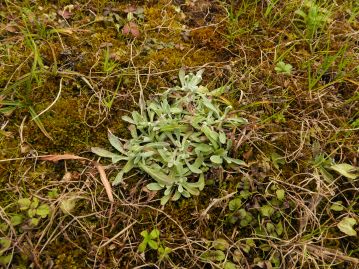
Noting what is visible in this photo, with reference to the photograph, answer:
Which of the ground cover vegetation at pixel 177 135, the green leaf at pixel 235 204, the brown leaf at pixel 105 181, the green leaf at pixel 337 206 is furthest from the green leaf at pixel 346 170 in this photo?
the brown leaf at pixel 105 181

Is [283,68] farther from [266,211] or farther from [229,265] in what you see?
[229,265]

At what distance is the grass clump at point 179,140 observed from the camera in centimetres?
197

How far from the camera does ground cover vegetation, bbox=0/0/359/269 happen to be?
6.05 feet

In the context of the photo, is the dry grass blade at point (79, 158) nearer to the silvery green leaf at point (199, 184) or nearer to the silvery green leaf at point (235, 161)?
the silvery green leaf at point (199, 184)

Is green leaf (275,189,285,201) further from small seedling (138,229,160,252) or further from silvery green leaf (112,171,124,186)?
silvery green leaf (112,171,124,186)

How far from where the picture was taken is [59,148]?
205cm

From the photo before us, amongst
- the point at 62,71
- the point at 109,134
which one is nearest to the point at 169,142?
the point at 109,134

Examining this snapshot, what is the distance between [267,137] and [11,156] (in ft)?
4.22

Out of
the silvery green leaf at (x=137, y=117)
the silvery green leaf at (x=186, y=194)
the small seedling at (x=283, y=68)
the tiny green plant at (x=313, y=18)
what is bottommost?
the silvery green leaf at (x=186, y=194)

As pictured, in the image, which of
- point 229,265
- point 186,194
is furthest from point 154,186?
point 229,265

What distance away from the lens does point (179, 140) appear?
6.78ft

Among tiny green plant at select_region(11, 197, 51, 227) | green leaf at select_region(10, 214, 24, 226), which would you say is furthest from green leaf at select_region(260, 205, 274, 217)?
green leaf at select_region(10, 214, 24, 226)

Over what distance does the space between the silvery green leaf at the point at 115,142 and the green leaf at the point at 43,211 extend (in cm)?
43

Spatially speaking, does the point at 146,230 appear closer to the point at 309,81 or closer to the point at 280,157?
the point at 280,157
